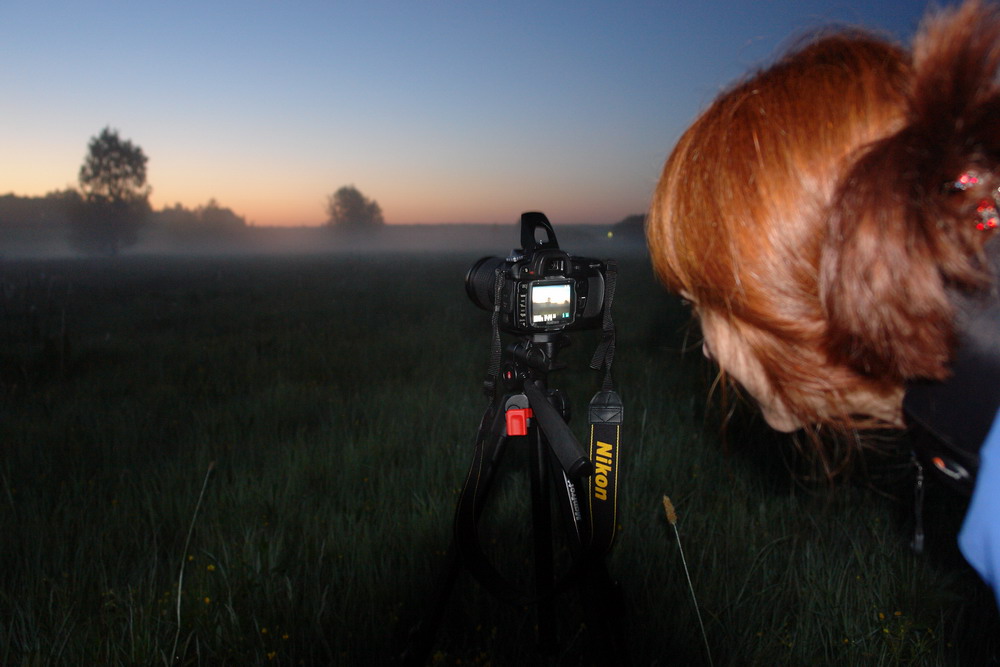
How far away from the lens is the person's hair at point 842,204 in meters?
0.76

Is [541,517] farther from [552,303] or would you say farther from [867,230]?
[867,230]

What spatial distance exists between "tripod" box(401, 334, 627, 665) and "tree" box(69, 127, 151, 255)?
70837mm

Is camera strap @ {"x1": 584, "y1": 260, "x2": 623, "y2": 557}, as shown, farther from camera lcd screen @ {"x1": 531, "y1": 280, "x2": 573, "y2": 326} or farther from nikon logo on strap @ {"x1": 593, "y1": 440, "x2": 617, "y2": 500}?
camera lcd screen @ {"x1": 531, "y1": 280, "x2": 573, "y2": 326}

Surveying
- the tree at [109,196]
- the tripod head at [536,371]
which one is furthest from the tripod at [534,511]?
the tree at [109,196]

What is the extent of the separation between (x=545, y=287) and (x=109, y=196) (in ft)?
240

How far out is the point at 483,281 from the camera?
1.94m

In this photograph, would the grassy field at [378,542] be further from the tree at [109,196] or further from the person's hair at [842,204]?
the tree at [109,196]

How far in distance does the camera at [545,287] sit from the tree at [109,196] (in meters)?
70.8

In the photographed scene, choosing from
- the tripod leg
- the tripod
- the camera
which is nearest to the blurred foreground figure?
the camera

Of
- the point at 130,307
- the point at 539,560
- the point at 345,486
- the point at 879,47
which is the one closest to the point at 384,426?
the point at 345,486

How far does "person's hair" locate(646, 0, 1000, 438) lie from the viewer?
2.50 feet

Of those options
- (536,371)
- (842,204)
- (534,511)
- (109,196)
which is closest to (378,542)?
(534,511)

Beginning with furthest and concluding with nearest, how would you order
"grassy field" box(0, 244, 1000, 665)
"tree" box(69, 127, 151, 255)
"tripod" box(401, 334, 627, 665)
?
"tree" box(69, 127, 151, 255) → "grassy field" box(0, 244, 1000, 665) → "tripod" box(401, 334, 627, 665)

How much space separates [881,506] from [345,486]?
3.10 meters
